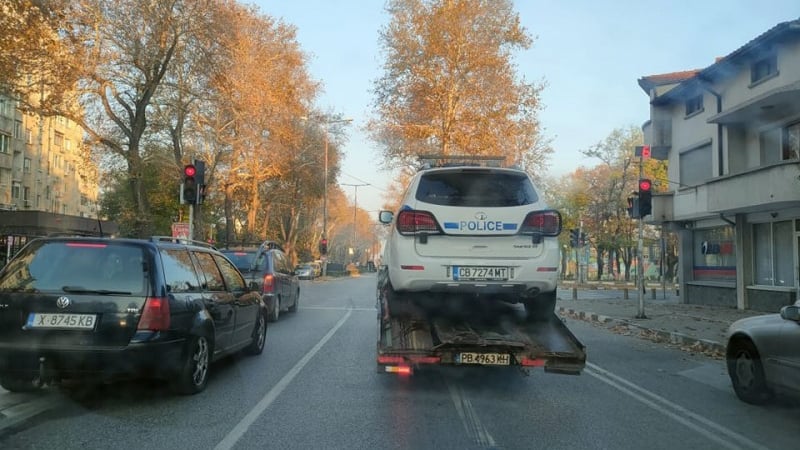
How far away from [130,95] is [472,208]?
21.9m

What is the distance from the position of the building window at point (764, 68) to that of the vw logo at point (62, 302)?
59.3 feet

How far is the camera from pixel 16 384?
19.8ft

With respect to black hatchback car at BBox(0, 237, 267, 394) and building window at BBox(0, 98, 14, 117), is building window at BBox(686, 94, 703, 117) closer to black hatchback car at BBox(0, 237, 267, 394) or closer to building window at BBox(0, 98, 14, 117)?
black hatchback car at BBox(0, 237, 267, 394)

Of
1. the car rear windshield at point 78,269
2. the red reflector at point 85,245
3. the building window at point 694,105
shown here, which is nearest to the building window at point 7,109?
the building window at point 694,105

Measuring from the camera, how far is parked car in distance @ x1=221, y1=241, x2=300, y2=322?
41.9 feet

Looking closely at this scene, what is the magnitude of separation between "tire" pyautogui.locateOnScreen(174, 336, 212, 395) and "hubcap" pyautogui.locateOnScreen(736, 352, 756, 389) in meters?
5.68

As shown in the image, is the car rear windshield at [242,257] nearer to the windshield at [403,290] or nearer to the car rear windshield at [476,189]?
the windshield at [403,290]

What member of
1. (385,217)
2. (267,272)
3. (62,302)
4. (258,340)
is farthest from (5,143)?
(62,302)

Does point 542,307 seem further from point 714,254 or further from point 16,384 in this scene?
point 714,254

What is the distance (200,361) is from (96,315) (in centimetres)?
126

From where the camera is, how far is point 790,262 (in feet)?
57.0

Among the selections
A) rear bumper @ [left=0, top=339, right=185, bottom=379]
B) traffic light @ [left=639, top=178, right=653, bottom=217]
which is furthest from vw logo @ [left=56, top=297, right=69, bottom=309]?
traffic light @ [left=639, top=178, right=653, bottom=217]

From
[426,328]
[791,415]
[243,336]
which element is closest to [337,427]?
[426,328]

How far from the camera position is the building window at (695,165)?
21.4m
